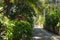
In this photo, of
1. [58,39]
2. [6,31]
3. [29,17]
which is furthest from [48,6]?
[6,31]

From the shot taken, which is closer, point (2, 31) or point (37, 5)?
point (2, 31)

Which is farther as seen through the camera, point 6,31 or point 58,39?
point 58,39

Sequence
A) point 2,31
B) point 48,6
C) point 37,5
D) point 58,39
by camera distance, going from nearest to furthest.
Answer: point 2,31 → point 58,39 → point 37,5 → point 48,6


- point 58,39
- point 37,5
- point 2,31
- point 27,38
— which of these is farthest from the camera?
point 37,5

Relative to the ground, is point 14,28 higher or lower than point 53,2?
lower

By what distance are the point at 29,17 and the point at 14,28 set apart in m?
8.23

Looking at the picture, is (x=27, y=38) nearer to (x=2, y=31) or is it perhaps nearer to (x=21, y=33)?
(x=21, y=33)

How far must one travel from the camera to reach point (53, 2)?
35.9m

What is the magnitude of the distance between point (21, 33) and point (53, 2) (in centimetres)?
2553

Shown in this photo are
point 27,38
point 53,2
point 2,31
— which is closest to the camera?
point 2,31

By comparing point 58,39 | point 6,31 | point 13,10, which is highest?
point 13,10

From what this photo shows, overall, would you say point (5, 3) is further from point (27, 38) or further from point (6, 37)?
point (6, 37)

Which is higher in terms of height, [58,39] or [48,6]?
[48,6]

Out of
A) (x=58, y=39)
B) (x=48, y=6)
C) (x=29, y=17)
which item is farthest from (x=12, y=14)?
(x=48, y=6)
